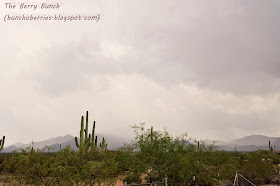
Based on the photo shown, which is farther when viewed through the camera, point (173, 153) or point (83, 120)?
point (83, 120)

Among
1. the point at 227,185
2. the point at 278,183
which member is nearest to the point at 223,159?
the point at 227,185

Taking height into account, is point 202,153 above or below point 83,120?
below

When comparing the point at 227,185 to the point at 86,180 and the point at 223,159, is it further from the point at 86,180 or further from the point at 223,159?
the point at 86,180

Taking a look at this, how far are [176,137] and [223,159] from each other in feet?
29.8

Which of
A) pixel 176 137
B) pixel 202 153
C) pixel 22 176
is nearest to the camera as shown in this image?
pixel 22 176

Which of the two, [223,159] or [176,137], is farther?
[223,159]

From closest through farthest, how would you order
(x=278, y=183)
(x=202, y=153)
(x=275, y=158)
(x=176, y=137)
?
(x=176, y=137), (x=202, y=153), (x=278, y=183), (x=275, y=158)

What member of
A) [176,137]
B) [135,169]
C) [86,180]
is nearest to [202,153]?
[176,137]

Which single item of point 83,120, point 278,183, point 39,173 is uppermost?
point 83,120

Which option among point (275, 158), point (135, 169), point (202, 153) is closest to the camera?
point (135, 169)

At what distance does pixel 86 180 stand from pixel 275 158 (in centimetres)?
2639

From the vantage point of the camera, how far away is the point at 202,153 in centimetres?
2219

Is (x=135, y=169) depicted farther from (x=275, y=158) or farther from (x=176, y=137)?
(x=275, y=158)

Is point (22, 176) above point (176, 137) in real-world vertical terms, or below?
below
